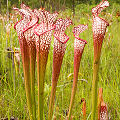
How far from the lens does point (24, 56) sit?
24.2 inches

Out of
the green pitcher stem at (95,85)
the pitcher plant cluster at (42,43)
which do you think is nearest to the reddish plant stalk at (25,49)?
the pitcher plant cluster at (42,43)

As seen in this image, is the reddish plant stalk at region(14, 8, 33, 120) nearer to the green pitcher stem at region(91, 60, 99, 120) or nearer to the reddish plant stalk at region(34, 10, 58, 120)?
the reddish plant stalk at region(34, 10, 58, 120)

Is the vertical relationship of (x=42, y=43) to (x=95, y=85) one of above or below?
above

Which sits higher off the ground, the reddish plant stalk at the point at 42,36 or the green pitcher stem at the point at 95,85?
the reddish plant stalk at the point at 42,36

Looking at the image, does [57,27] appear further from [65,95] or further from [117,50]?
[117,50]

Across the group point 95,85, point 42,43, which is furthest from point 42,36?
point 95,85

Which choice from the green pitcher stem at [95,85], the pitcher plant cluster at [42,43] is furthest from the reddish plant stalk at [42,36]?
the green pitcher stem at [95,85]

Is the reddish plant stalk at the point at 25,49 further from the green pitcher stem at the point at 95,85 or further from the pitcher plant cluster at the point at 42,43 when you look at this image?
the green pitcher stem at the point at 95,85

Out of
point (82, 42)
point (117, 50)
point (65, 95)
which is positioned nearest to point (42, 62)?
point (82, 42)

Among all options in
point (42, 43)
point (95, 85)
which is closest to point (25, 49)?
point (42, 43)

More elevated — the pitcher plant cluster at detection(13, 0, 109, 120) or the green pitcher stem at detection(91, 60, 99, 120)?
the pitcher plant cluster at detection(13, 0, 109, 120)

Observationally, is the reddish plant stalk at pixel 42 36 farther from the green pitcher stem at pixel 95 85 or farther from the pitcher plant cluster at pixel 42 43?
the green pitcher stem at pixel 95 85

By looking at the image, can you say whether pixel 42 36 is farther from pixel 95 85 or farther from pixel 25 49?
pixel 95 85

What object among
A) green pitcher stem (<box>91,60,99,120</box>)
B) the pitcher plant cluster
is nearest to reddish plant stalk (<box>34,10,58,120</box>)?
the pitcher plant cluster
